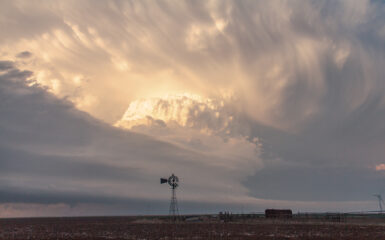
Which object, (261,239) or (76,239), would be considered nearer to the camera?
(261,239)

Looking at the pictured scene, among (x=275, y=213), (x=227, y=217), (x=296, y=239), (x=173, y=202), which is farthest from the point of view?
(x=275, y=213)

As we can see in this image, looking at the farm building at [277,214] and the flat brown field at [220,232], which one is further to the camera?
the farm building at [277,214]

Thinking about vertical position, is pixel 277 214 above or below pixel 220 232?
above

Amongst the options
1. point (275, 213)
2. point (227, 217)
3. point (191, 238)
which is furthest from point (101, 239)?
point (275, 213)

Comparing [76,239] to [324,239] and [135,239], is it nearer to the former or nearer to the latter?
[135,239]

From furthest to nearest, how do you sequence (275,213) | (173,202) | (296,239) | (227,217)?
1. (275,213)
2. (227,217)
3. (173,202)
4. (296,239)

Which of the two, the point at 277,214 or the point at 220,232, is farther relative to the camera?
the point at 277,214

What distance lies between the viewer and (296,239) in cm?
4250

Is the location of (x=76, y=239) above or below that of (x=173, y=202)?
below

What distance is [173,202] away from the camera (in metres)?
79.6

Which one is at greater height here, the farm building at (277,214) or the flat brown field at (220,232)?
the farm building at (277,214)

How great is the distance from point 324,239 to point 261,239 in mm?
7502

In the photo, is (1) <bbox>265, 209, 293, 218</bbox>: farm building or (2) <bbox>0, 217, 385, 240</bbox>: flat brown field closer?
(2) <bbox>0, 217, 385, 240</bbox>: flat brown field

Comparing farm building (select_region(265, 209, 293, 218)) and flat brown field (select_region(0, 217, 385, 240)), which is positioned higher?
farm building (select_region(265, 209, 293, 218))
